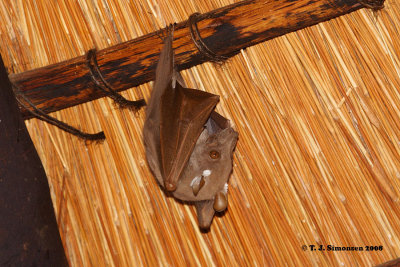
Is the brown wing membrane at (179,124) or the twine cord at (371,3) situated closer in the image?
the brown wing membrane at (179,124)

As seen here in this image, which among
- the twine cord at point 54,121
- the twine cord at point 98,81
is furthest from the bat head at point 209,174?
the twine cord at point 54,121

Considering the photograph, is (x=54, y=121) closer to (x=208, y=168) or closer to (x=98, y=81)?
(x=98, y=81)

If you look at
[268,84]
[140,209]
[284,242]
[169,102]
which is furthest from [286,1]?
[140,209]

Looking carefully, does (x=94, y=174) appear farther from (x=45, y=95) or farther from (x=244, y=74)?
(x=244, y=74)

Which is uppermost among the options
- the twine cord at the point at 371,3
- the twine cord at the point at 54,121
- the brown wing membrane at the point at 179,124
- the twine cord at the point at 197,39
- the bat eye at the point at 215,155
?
the twine cord at the point at 371,3

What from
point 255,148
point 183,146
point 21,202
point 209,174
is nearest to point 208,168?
point 209,174

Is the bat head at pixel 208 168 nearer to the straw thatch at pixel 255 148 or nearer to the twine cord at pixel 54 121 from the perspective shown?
the straw thatch at pixel 255 148

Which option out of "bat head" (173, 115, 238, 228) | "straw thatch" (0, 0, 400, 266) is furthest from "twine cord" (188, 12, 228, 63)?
"bat head" (173, 115, 238, 228)
